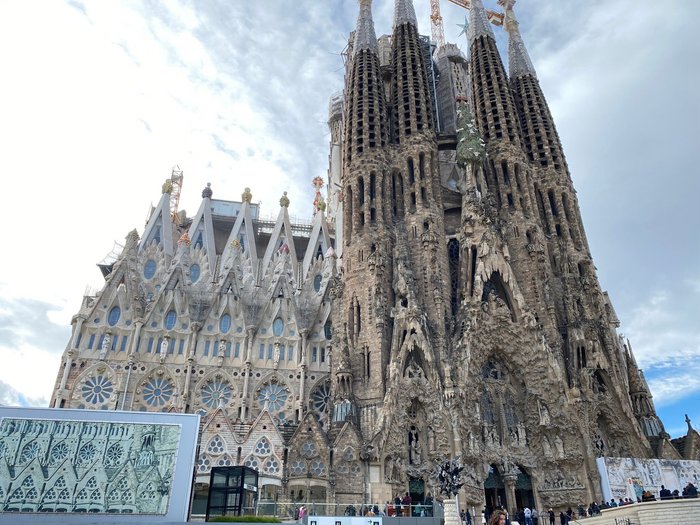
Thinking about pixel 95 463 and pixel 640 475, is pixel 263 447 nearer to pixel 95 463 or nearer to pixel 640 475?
pixel 95 463

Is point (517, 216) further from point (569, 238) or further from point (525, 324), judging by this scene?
point (525, 324)

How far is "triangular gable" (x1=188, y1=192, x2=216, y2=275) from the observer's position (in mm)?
44000

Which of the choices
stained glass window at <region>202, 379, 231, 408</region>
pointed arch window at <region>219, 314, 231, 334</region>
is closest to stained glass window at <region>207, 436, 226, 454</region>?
stained glass window at <region>202, 379, 231, 408</region>

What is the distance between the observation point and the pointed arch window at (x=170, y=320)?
36.5m

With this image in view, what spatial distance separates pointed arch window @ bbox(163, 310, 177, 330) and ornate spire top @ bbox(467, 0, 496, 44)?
33.9 m

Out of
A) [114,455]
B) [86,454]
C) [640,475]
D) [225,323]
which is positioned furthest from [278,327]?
[640,475]

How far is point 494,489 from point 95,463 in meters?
20.6

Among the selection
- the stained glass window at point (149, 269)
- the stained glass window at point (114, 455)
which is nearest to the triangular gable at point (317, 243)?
the stained glass window at point (149, 269)

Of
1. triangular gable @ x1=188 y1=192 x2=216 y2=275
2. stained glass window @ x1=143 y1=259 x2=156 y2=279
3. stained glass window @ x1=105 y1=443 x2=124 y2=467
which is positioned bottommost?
stained glass window @ x1=105 y1=443 x2=124 y2=467

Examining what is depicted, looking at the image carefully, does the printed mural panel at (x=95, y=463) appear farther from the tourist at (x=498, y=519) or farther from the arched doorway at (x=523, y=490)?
the arched doorway at (x=523, y=490)

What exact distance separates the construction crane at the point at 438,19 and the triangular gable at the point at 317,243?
103ft

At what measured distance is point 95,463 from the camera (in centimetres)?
1820

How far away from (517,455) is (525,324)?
7279mm

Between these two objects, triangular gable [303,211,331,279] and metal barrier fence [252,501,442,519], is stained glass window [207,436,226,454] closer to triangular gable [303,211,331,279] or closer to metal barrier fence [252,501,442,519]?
metal barrier fence [252,501,442,519]
